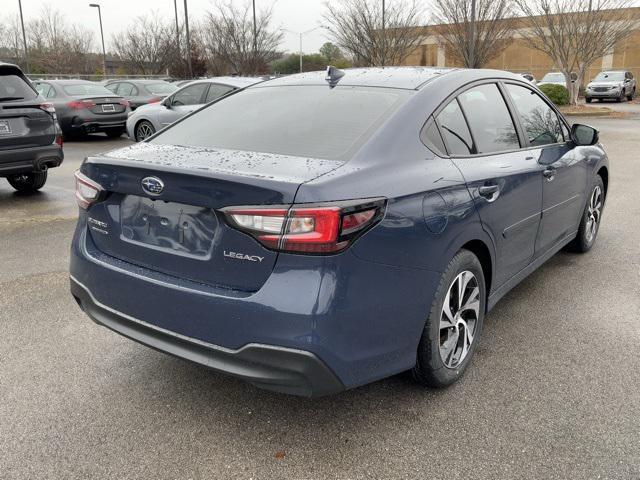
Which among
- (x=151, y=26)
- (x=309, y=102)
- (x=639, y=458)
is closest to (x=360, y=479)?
(x=639, y=458)

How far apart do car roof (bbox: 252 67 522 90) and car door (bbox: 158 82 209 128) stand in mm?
8987

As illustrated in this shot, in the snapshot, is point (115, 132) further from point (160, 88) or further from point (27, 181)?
point (27, 181)

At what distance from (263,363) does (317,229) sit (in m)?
0.58

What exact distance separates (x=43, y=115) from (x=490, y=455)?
Result: 22.6ft

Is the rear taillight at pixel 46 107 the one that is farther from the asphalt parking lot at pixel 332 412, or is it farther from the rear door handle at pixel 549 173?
the rear door handle at pixel 549 173

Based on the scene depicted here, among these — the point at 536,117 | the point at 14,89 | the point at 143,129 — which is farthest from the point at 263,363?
the point at 143,129

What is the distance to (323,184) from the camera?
7.64 ft

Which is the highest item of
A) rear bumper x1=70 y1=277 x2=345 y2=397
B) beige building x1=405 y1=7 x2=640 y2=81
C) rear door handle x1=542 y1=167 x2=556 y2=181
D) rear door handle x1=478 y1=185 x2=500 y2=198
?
beige building x1=405 y1=7 x2=640 y2=81

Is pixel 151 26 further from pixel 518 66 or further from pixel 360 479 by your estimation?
pixel 360 479

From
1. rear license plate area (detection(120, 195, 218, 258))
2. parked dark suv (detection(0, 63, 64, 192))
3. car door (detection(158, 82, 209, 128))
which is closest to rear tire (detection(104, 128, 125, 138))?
Result: car door (detection(158, 82, 209, 128))

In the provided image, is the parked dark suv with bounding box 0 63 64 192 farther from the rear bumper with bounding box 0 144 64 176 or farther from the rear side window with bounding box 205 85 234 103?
the rear side window with bounding box 205 85 234 103

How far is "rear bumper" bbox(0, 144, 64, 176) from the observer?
718 cm

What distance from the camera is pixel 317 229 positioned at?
2.26 m

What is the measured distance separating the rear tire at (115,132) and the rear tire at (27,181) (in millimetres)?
7211
